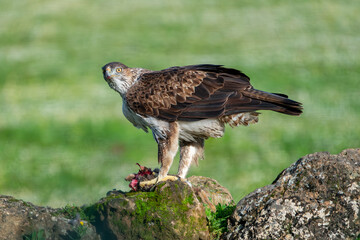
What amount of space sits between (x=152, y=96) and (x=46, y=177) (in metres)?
9.07

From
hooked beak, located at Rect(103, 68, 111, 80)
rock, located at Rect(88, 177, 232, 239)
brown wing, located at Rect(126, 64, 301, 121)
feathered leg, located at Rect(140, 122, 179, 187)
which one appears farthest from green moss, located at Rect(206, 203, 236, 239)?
hooked beak, located at Rect(103, 68, 111, 80)

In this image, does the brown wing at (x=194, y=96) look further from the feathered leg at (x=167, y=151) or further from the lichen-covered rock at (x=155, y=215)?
the lichen-covered rock at (x=155, y=215)

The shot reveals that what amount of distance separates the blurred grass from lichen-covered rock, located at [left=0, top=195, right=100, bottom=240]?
2.88 ft

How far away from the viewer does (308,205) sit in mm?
6559

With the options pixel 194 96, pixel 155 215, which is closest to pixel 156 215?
pixel 155 215

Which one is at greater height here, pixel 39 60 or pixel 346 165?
pixel 39 60

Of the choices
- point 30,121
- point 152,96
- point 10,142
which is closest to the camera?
point 152,96

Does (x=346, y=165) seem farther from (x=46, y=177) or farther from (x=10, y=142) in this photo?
(x=10, y=142)

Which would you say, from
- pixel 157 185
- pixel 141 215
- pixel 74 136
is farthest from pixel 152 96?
pixel 74 136

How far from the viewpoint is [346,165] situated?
6715mm

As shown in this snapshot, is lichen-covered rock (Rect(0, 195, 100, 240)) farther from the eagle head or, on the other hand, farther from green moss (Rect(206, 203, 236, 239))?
the eagle head

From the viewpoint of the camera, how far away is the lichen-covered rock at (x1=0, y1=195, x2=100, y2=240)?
7109mm

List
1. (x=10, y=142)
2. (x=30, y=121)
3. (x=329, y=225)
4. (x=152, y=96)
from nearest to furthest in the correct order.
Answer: (x=329, y=225) < (x=152, y=96) < (x=10, y=142) < (x=30, y=121)

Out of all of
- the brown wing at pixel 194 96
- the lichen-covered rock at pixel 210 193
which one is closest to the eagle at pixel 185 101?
the brown wing at pixel 194 96
